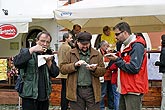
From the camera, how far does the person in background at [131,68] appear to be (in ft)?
15.2

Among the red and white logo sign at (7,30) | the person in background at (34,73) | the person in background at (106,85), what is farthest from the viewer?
the red and white logo sign at (7,30)

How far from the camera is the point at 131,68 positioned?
460 cm

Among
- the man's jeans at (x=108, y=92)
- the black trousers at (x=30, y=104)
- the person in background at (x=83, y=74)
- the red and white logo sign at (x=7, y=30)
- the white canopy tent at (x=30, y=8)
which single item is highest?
the white canopy tent at (x=30, y=8)

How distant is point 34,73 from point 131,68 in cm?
128

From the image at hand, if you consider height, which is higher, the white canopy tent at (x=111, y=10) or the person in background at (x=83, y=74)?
the white canopy tent at (x=111, y=10)

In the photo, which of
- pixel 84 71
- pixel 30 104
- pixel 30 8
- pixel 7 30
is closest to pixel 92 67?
pixel 84 71

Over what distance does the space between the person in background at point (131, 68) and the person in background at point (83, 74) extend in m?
0.33

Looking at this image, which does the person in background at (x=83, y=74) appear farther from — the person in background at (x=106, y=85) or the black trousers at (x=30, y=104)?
the person in background at (x=106, y=85)

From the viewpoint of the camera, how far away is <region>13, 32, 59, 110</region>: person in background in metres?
4.53

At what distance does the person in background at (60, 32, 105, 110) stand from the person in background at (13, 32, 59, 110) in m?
0.35

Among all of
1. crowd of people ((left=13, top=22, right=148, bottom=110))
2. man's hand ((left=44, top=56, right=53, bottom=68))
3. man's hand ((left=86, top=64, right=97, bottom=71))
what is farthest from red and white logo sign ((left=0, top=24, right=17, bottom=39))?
man's hand ((left=86, top=64, right=97, bottom=71))

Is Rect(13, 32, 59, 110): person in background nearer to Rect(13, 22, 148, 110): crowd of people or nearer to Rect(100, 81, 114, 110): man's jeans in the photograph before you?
Rect(13, 22, 148, 110): crowd of people

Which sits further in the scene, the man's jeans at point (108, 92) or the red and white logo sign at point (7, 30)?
the red and white logo sign at point (7, 30)

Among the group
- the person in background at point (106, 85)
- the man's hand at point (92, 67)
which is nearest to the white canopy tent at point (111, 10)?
the man's hand at point (92, 67)
